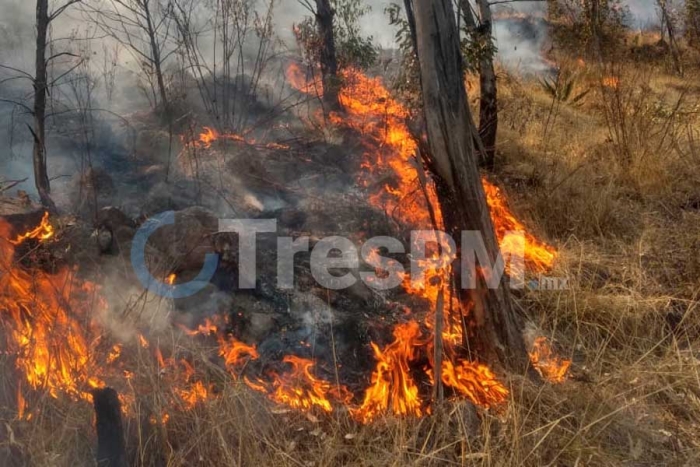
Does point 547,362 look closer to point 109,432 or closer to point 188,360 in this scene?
point 188,360

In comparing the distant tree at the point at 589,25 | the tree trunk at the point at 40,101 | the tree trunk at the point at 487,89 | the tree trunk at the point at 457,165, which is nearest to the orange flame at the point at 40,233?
the tree trunk at the point at 40,101

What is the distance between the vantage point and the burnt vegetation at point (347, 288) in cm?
222

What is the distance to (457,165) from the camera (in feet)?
8.34

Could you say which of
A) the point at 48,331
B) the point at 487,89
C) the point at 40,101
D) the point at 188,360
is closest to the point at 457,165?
the point at 188,360

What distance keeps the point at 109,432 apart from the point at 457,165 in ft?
6.41

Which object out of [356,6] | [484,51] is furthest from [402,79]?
[356,6]

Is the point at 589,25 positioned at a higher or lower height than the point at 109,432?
higher

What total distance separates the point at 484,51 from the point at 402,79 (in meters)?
1.05

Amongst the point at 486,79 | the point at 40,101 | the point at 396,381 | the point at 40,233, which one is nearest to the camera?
the point at 396,381

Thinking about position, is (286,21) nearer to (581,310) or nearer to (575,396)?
(581,310)

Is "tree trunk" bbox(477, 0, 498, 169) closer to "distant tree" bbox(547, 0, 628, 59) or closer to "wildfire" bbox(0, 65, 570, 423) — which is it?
"distant tree" bbox(547, 0, 628, 59)

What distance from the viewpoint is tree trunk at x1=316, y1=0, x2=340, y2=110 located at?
21.7ft

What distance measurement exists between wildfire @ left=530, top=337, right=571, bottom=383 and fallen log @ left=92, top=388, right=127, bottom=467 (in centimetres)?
201

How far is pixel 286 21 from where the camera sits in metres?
8.70
